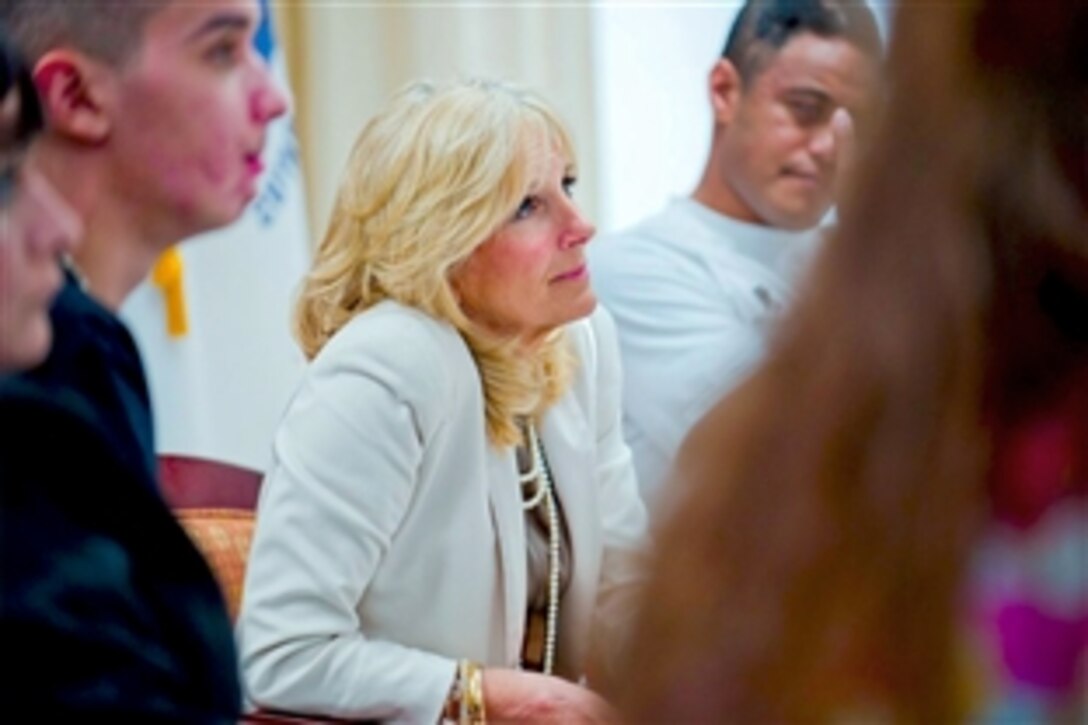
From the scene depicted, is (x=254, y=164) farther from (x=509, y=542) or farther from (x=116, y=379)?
(x=509, y=542)

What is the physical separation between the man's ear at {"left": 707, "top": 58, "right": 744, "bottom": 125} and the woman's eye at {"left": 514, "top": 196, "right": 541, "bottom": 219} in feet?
3.33

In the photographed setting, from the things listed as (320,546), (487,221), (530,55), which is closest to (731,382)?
(320,546)

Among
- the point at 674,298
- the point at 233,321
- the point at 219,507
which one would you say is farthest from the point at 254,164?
the point at 233,321

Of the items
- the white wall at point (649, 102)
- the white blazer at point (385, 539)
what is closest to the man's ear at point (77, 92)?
the white blazer at point (385, 539)

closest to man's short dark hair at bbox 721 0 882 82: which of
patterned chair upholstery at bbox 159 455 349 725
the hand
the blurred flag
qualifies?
the blurred flag

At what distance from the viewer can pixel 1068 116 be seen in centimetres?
70

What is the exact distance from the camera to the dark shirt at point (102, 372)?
126cm

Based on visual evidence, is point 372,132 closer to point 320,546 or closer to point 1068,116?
point 320,546

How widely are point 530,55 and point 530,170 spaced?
1946 mm

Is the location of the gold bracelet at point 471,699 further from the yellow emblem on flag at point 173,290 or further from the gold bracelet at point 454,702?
the yellow emblem on flag at point 173,290

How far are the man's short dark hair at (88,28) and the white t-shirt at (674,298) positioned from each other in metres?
1.40

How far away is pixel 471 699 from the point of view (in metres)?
2.00

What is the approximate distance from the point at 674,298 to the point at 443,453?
0.94 meters

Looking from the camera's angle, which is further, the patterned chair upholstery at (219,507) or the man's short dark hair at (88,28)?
the patterned chair upholstery at (219,507)
